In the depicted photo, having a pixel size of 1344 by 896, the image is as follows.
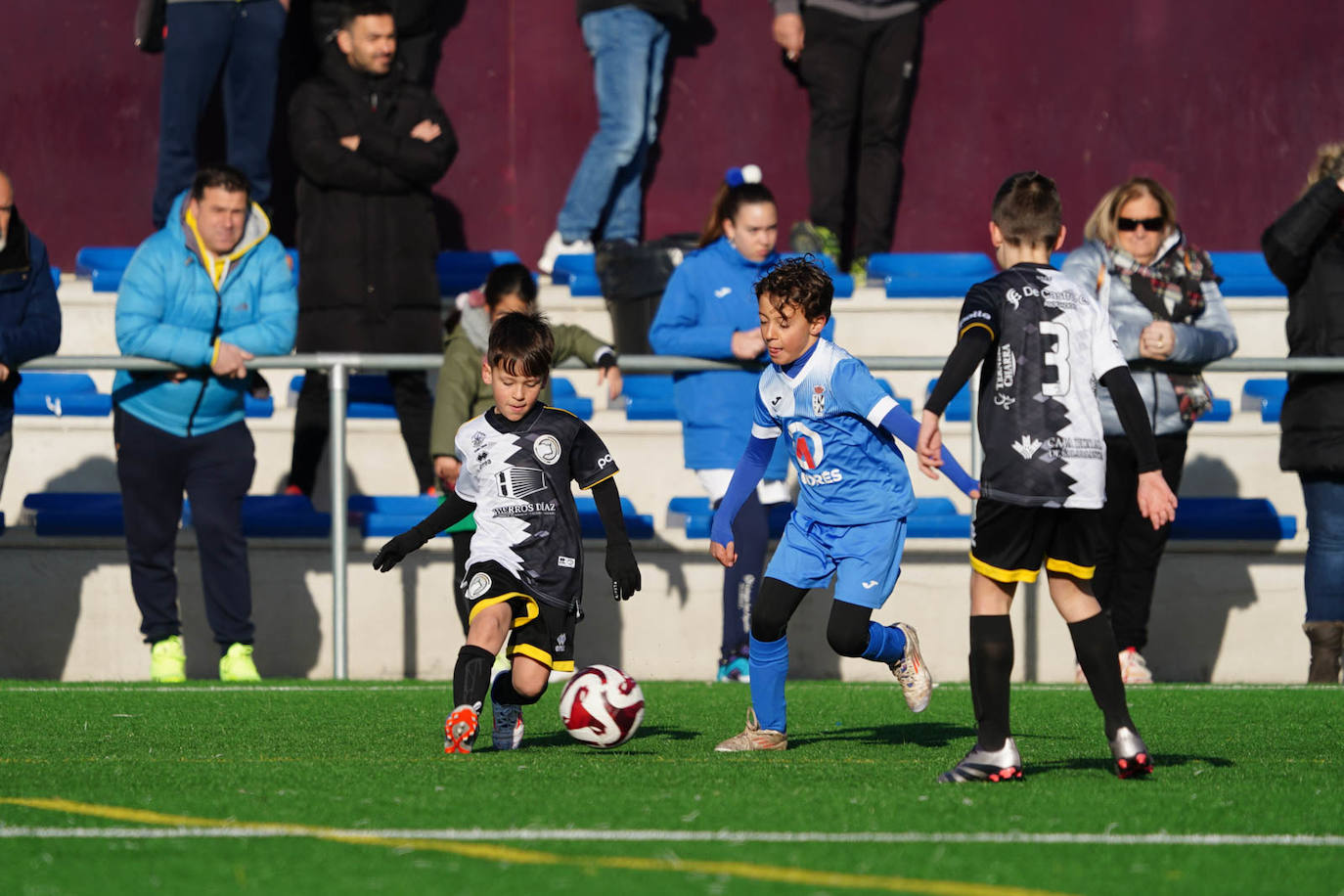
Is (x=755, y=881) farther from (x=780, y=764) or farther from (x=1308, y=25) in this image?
(x=1308, y=25)

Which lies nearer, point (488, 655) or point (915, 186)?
point (488, 655)

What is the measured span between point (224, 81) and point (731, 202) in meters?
3.67

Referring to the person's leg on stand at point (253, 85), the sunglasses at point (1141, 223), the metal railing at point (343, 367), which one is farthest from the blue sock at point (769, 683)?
the person's leg on stand at point (253, 85)

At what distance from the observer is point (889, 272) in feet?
36.8

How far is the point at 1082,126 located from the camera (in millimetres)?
12828

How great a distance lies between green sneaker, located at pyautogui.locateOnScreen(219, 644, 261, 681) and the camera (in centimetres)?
806

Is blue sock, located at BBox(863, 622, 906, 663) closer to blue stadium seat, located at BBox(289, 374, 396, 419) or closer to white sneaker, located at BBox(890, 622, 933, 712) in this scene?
white sneaker, located at BBox(890, 622, 933, 712)

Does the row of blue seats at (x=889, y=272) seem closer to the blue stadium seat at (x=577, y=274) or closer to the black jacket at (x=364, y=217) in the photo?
the blue stadium seat at (x=577, y=274)

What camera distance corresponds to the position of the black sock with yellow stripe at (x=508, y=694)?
5.78 metres

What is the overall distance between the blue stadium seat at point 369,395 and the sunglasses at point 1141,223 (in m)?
3.88

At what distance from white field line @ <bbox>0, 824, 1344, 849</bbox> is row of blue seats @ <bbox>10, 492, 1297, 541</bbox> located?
4.69 metres

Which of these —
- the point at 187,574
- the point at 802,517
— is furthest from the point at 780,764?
the point at 187,574

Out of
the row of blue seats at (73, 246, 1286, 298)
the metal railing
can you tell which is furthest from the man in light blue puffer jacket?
the row of blue seats at (73, 246, 1286, 298)

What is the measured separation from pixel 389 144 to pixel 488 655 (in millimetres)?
4351
